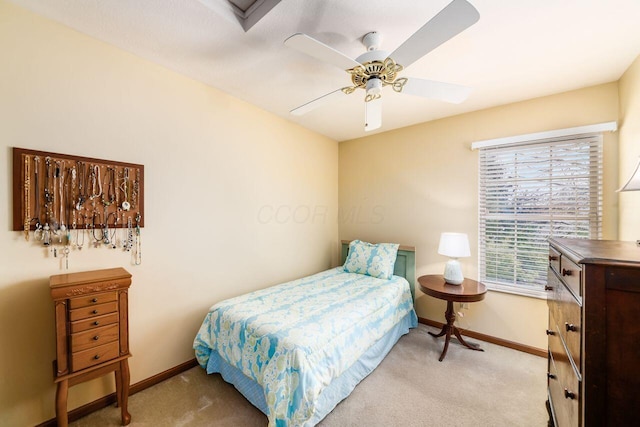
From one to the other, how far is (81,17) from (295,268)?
2.90 m

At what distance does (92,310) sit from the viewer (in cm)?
152

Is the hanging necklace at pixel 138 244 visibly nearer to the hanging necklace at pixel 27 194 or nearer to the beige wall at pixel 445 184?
the hanging necklace at pixel 27 194

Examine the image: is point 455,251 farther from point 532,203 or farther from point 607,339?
point 607,339

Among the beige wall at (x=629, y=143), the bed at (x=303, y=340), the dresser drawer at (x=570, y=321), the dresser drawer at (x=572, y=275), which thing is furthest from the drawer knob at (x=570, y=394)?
the beige wall at (x=629, y=143)

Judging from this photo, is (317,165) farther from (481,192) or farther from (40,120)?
(40,120)

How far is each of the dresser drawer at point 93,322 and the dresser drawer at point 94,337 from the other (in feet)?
0.07

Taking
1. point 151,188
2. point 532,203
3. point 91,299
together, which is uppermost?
A: point 151,188

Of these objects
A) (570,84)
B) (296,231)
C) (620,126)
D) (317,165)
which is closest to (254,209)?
(296,231)

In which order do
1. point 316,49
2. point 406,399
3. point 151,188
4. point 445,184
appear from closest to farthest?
point 316,49 → point 406,399 → point 151,188 → point 445,184

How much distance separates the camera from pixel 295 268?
3.35 metres

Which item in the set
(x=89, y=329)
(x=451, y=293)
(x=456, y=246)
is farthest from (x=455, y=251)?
(x=89, y=329)

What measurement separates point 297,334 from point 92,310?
4.13 feet

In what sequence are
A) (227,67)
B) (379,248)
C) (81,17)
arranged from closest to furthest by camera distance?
(81,17)
(227,67)
(379,248)

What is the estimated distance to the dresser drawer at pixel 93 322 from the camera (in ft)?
4.78
